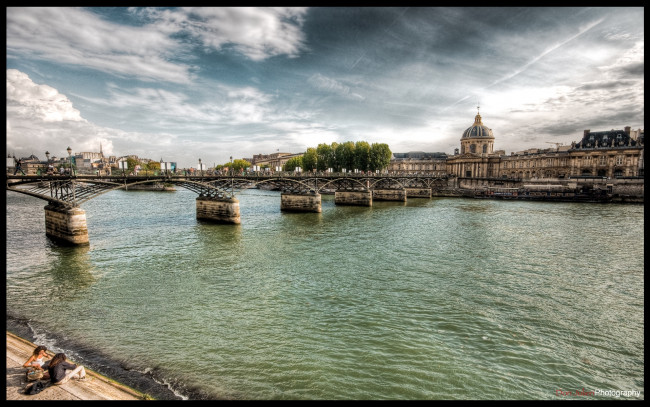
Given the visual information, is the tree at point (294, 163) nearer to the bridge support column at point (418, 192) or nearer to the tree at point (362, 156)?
the tree at point (362, 156)

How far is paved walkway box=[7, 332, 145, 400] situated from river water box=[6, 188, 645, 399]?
131 cm

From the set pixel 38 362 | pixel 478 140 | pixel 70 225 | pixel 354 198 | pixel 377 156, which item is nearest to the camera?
pixel 38 362

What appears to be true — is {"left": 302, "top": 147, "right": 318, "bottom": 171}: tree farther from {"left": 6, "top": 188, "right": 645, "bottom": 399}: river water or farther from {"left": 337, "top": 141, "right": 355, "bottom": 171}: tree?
{"left": 6, "top": 188, "right": 645, "bottom": 399}: river water

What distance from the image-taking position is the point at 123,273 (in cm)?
1794

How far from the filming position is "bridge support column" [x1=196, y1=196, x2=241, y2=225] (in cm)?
3497

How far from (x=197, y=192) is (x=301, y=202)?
45.8 ft

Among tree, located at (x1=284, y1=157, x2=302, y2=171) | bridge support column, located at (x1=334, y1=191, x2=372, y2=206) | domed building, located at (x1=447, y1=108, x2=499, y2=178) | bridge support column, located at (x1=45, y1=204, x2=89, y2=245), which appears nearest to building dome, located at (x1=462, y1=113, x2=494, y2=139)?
domed building, located at (x1=447, y1=108, x2=499, y2=178)

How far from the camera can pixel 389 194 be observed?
6825cm

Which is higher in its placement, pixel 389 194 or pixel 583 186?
pixel 583 186

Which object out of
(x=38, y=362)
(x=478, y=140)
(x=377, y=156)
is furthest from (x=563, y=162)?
(x=38, y=362)

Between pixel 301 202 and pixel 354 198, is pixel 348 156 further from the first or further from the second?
pixel 301 202

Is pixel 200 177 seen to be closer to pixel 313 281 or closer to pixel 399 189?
pixel 313 281

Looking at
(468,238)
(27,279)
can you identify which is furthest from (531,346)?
(27,279)

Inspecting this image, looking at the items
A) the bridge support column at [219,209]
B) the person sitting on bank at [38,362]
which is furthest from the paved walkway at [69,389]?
the bridge support column at [219,209]
